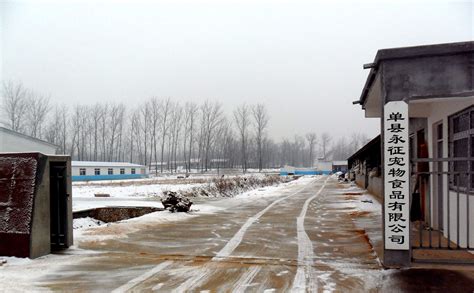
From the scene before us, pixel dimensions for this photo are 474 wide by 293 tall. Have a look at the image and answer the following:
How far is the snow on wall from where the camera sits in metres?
6.85

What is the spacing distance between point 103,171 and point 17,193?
5595 cm

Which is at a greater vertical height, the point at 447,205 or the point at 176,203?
the point at 447,205

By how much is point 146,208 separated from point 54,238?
862 cm

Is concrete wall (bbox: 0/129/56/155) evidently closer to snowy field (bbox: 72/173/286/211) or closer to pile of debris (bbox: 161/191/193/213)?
snowy field (bbox: 72/173/286/211)

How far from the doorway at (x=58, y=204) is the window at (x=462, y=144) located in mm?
7362

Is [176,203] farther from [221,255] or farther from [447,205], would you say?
[447,205]

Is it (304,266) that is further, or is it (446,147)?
(446,147)

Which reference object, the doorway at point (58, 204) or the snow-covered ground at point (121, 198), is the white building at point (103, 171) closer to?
the snow-covered ground at point (121, 198)

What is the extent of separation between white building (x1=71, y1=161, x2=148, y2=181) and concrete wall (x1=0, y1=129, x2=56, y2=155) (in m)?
24.9

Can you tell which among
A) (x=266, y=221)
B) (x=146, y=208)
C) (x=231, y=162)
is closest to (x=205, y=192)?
(x=146, y=208)

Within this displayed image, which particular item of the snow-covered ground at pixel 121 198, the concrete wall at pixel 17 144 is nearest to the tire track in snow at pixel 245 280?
the snow-covered ground at pixel 121 198

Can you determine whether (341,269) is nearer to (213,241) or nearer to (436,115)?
(213,241)

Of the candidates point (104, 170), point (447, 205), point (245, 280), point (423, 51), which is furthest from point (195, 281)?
point (104, 170)

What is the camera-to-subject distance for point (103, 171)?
60.2 meters
